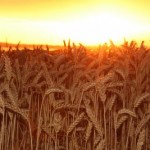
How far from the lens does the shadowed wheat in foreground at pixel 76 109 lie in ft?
5.69

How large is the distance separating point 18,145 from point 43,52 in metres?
0.93

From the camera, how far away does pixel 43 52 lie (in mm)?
2713

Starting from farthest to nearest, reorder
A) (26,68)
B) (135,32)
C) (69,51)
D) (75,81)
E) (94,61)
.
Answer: (135,32) < (69,51) < (94,61) < (26,68) < (75,81)

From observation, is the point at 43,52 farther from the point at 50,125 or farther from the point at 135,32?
the point at 135,32

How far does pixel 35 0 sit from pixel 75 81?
2.78 metres

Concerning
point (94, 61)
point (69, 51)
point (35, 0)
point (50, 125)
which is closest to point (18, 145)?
point (50, 125)

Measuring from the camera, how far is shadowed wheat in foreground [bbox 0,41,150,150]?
173cm

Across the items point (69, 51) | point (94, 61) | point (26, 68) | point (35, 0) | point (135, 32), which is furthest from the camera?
point (135, 32)

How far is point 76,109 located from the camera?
181 centimetres

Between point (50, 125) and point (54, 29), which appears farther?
point (54, 29)

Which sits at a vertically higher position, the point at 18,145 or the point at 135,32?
the point at 135,32

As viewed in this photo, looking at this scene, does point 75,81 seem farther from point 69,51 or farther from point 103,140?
point 69,51

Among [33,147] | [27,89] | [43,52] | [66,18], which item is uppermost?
[66,18]

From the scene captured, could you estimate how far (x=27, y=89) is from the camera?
6.71ft
